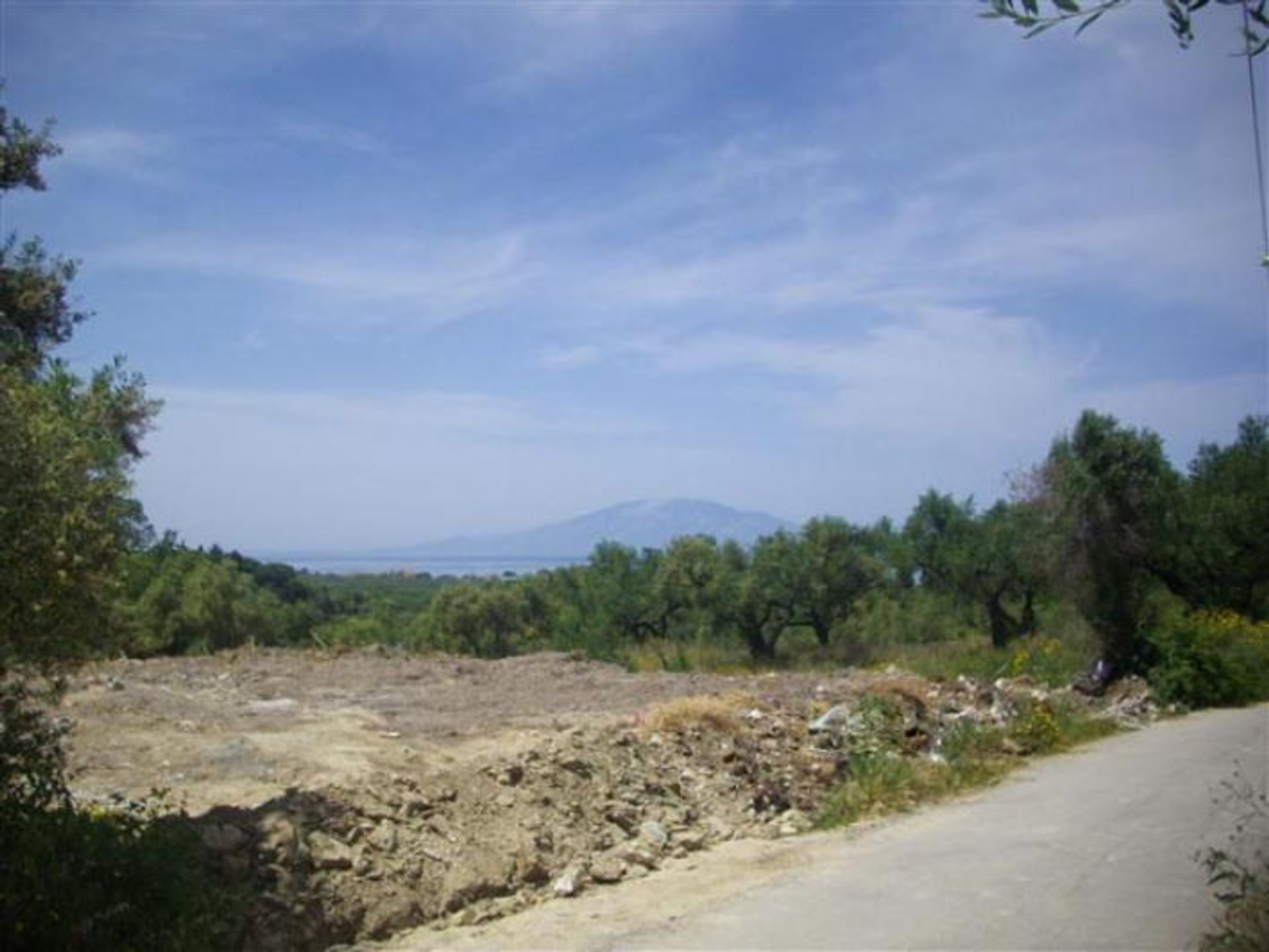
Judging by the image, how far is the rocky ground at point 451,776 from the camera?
7.95 m

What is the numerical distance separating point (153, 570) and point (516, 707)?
2111 centimetres

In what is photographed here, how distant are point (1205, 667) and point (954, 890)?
14251 millimetres

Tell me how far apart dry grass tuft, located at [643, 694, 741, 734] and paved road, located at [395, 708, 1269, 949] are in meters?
2.98

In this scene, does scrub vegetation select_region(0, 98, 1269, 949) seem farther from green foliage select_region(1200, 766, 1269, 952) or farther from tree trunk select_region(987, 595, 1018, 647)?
green foliage select_region(1200, 766, 1269, 952)

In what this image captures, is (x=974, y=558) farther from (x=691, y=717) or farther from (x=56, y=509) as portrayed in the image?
(x=56, y=509)

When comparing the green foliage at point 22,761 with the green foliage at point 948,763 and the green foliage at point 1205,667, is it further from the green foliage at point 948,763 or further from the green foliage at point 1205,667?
the green foliage at point 1205,667

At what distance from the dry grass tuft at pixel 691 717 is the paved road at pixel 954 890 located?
9.78ft

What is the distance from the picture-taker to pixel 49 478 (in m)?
6.57

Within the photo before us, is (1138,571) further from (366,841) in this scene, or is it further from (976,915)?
(366,841)

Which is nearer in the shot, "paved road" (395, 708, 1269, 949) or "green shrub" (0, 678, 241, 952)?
"green shrub" (0, 678, 241, 952)

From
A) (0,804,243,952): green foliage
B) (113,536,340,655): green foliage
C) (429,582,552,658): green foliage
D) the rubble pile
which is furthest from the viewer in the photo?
(429,582,552,658): green foliage

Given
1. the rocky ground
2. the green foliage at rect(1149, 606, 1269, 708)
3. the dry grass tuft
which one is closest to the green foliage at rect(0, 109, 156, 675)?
the rocky ground

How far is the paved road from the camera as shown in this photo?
6812 mm

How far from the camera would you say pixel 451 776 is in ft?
Answer: 32.3
